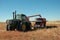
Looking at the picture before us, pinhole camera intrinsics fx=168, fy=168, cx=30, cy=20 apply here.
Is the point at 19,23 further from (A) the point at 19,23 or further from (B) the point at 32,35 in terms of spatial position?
(B) the point at 32,35

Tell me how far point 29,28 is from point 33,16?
3.72 m

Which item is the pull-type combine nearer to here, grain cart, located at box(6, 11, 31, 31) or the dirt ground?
grain cart, located at box(6, 11, 31, 31)

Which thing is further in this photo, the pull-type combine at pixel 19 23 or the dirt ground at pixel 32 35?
the pull-type combine at pixel 19 23

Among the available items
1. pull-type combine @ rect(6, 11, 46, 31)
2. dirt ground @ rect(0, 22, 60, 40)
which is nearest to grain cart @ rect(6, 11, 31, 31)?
pull-type combine @ rect(6, 11, 46, 31)

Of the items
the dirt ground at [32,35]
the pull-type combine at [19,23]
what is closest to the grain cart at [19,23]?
the pull-type combine at [19,23]

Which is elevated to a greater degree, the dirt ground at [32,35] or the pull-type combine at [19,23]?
the pull-type combine at [19,23]

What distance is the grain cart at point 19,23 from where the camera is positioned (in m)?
20.4

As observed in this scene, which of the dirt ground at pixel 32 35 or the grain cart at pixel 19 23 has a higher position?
the grain cart at pixel 19 23

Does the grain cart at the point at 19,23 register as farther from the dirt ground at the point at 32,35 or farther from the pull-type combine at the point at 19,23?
the dirt ground at the point at 32,35

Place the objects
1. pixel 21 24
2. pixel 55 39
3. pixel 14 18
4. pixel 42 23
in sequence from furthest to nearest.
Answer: pixel 42 23 → pixel 14 18 → pixel 21 24 → pixel 55 39

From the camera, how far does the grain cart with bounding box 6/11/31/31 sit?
20.4 m

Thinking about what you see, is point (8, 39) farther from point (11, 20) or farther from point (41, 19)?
point (41, 19)

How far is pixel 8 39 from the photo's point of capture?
535 inches

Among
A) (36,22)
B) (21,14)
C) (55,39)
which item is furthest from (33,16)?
(55,39)
